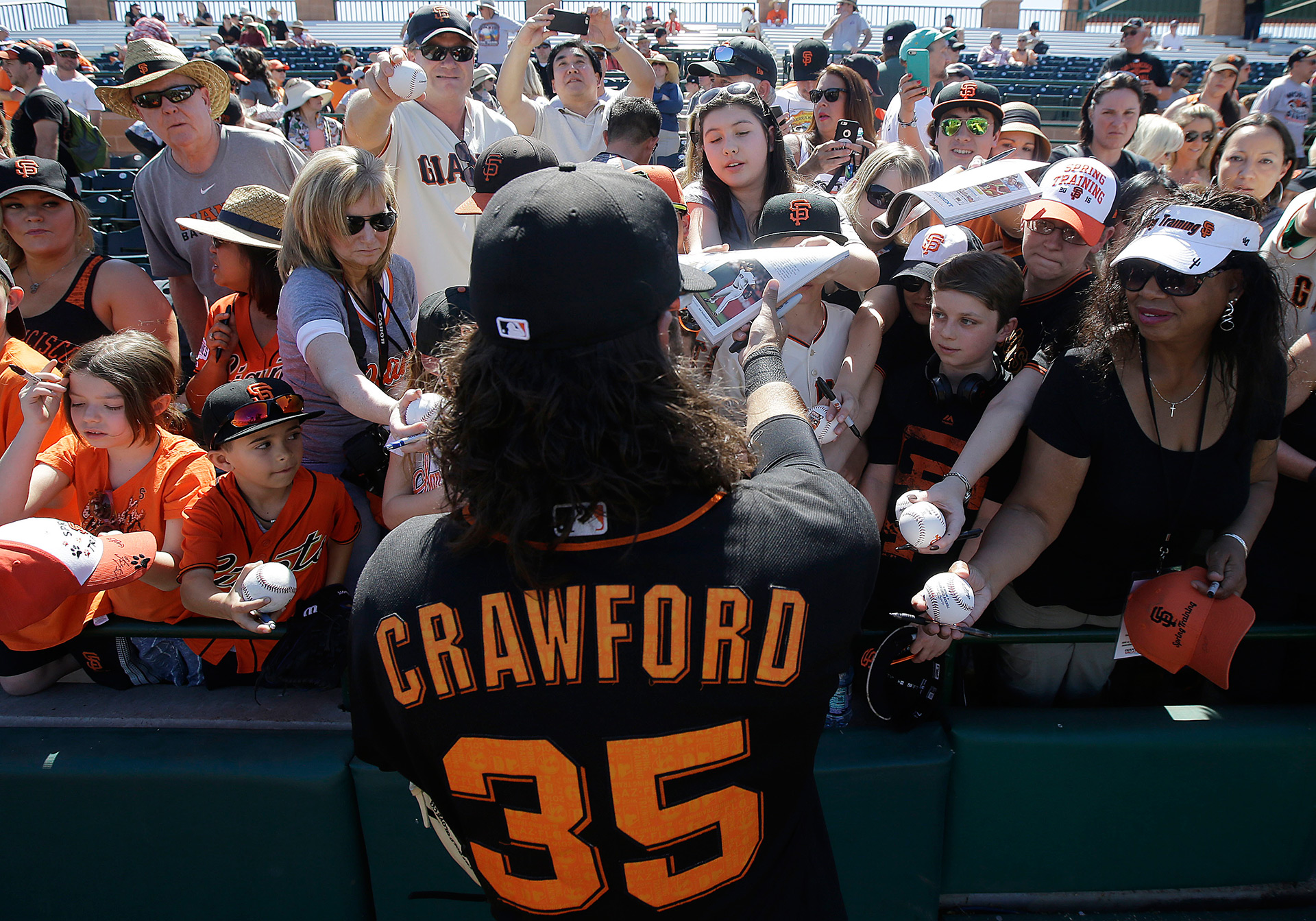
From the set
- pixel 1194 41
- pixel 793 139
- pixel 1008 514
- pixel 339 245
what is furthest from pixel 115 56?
pixel 1194 41

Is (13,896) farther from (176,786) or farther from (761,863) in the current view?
(761,863)

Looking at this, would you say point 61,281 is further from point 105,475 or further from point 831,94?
point 831,94

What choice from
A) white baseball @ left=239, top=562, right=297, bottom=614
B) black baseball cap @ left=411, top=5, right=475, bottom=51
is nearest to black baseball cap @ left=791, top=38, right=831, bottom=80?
black baseball cap @ left=411, top=5, right=475, bottom=51

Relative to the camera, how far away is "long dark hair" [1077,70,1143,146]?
4438 mm

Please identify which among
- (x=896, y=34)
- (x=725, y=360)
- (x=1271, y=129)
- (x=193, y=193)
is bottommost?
(x=725, y=360)

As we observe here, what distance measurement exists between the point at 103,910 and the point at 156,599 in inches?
32.4

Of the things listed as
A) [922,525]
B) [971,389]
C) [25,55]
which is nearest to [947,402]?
[971,389]

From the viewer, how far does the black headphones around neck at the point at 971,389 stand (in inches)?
94.5

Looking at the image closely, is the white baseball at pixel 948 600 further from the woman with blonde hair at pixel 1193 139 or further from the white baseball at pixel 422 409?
the woman with blonde hair at pixel 1193 139

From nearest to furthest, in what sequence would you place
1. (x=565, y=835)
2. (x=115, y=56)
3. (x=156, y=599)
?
(x=565, y=835) → (x=156, y=599) → (x=115, y=56)

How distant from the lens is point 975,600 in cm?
→ 195

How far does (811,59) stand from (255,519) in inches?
215

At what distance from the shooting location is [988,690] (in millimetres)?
2588

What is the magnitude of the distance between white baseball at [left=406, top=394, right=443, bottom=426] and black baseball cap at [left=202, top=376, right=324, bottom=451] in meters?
0.65
